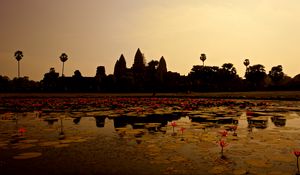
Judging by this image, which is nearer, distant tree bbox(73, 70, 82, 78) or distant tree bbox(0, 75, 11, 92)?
distant tree bbox(0, 75, 11, 92)

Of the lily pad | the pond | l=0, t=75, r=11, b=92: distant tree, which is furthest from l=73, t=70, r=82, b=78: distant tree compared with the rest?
the lily pad

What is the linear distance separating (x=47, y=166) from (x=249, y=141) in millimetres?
6427

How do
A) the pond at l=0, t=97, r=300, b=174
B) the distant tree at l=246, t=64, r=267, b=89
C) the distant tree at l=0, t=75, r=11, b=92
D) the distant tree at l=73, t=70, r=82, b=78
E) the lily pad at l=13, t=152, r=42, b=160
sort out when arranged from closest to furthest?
the pond at l=0, t=97, r=300, b=174 < the lily pad at l=13, t=152, r=42, b=160 < the distant tree at l=0, t=75, r=11, b=92 < the distant tree at l=73, t=70, r=82, b=78 < the distant tree at l=246, t=64, r=267, b=89

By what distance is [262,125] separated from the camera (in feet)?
43.0

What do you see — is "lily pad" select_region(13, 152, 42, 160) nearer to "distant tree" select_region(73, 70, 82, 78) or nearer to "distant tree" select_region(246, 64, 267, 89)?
"distant tree" select_region(73, 70, 82, 78)

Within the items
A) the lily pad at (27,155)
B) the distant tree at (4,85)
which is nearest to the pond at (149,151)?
the lily pad at (27,155)

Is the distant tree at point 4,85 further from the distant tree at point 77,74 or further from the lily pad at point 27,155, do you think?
the lily pad at point 27,155

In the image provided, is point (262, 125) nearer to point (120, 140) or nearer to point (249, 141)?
point (249, 141)

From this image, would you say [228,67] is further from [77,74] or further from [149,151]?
[149,151]

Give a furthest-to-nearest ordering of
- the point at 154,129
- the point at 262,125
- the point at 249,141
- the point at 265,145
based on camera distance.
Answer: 1. the point at 262,125
2. the point at 154,129
3. the point at 249,141
4. the point at 265,145

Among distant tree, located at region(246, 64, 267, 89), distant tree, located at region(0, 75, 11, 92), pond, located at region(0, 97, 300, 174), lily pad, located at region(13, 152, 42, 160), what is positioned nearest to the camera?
pond, located at region(0, 97, 300, 174)

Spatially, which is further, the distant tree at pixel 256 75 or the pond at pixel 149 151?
the distant tree at pixel 256 75

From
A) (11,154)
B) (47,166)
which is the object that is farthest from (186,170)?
(11,154)

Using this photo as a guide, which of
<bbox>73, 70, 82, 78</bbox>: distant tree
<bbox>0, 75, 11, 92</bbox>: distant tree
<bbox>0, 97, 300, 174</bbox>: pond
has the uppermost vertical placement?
<bbox>73, 70, 82, 78</bbox>: distant tree
